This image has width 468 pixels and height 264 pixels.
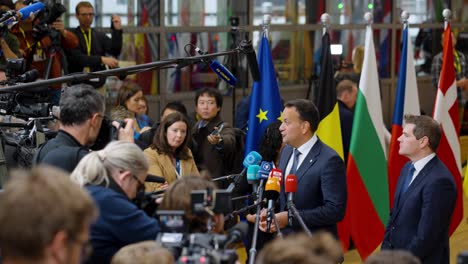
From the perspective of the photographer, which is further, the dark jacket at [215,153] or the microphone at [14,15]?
the dark jacket at [215,153]

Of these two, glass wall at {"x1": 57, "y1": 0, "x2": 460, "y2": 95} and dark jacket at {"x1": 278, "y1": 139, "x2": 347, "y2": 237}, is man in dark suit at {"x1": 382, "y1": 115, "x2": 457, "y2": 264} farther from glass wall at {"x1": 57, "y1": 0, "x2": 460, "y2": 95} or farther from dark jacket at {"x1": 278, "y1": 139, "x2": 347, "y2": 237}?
glass wall at {"x1": 57, "y1": 0, "x2": 460, "y2": 95}

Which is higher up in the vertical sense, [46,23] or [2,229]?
[46,23]

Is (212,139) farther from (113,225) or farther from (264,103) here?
(113,225)

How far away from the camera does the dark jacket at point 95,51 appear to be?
8.76 m

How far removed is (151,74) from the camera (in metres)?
10.7

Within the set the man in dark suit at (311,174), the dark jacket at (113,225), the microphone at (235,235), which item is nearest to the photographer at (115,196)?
the dark jacket at (113,225)

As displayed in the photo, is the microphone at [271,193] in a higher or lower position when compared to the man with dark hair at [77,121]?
lower

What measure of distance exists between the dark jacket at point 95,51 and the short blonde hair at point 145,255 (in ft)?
17.2

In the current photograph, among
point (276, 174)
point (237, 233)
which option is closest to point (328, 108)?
point (276, 174)

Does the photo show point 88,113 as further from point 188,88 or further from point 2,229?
point 188,88

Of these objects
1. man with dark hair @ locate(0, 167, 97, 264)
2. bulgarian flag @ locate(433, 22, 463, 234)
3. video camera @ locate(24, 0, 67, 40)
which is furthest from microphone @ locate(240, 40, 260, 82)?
bulgarian flag @ locate(433, 22, 463, 234)

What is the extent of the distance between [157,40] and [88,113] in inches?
239

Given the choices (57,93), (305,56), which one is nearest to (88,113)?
(57,93)

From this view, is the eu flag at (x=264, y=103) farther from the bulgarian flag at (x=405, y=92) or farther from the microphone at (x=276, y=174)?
the microphone at (x=276, y=174)
